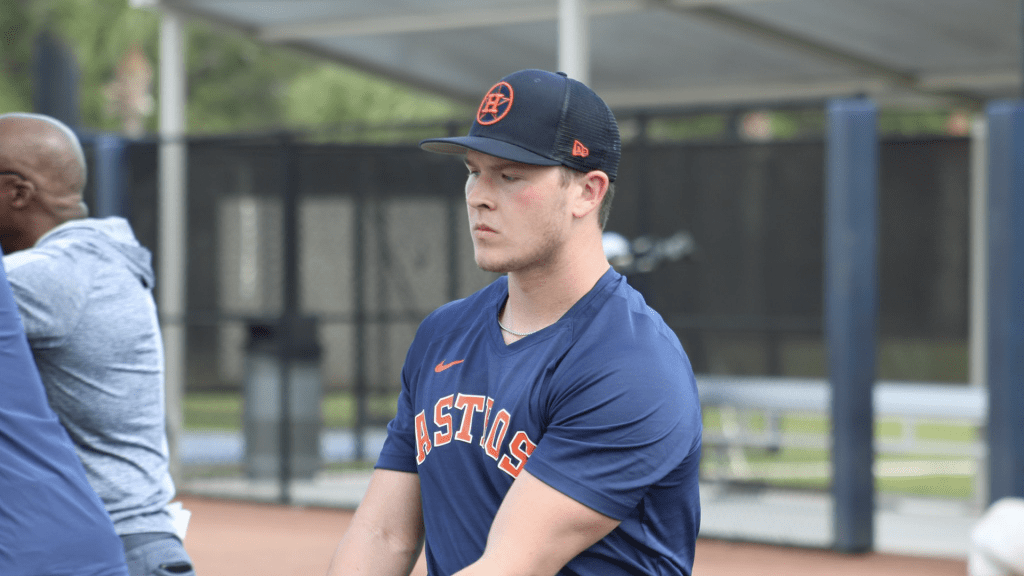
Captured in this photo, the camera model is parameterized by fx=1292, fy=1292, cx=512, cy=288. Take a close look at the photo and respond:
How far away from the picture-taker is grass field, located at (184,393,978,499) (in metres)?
10.7

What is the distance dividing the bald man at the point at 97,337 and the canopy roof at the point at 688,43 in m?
7.44

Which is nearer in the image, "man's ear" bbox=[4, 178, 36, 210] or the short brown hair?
the short brown hair

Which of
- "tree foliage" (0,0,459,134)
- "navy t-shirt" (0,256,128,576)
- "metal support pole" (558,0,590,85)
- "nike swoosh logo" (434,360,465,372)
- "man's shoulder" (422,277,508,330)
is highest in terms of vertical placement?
"tree foliage" (0,0,459,134)

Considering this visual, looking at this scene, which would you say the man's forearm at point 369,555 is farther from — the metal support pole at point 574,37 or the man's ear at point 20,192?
the metal support pole at point 574,37

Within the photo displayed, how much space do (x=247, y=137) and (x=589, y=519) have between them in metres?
7.63

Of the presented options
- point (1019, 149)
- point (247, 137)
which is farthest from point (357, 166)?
point (1019, 149)

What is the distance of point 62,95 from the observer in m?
10.5

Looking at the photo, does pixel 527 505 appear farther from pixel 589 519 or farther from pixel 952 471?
pixel 952 471

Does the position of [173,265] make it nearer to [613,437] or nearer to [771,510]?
[771,510]

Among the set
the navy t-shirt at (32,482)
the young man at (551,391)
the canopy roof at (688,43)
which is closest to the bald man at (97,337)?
the navy t-shirt at (32,482)

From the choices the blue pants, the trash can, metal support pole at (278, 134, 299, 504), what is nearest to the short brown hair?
the blue pants

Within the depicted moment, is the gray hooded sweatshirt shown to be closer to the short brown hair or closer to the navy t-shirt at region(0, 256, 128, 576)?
the navy t-shirt at region(0, 256, 128, 576)

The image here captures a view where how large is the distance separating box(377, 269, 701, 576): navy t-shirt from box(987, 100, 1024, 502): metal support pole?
5.20m

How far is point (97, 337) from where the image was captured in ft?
8.89
